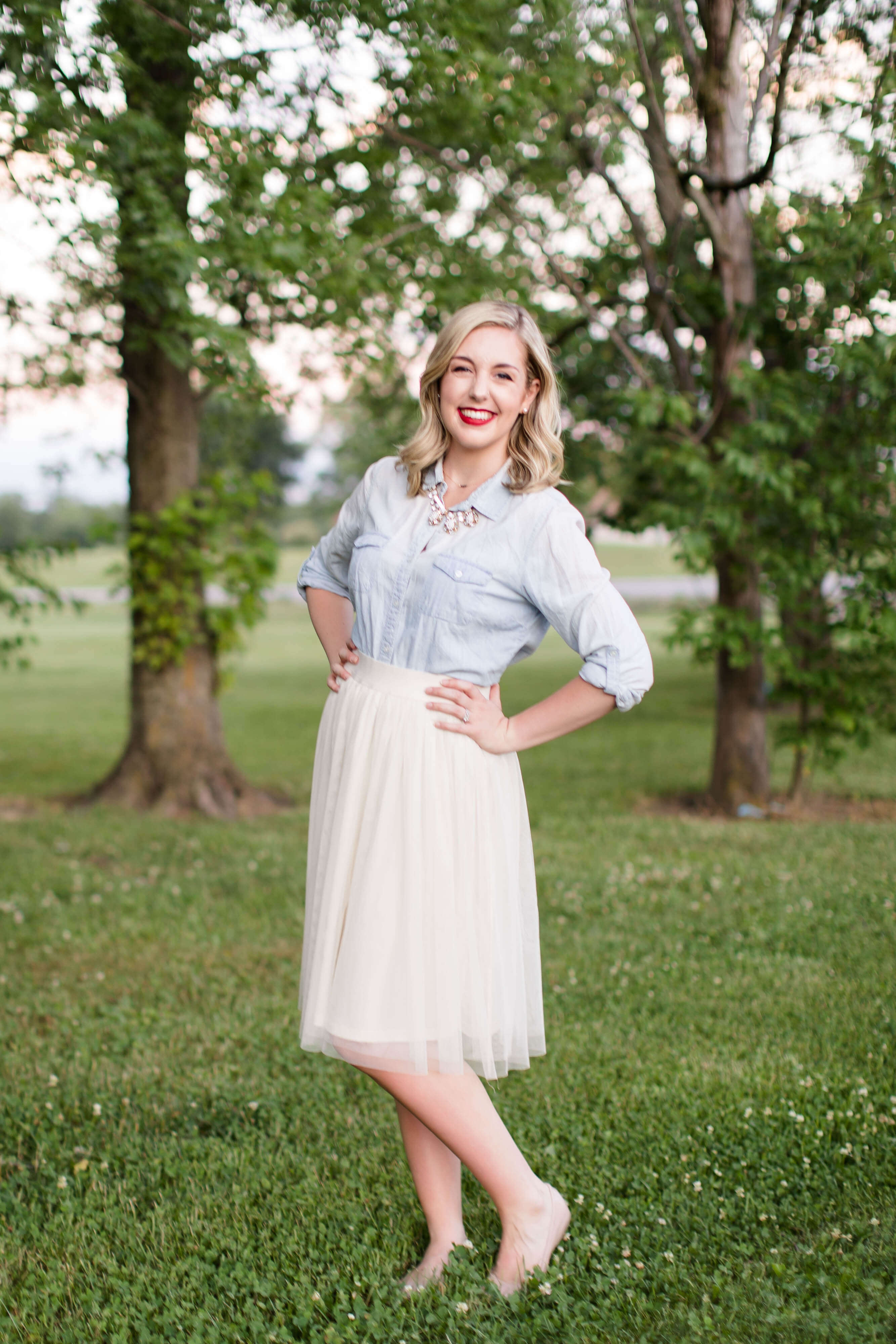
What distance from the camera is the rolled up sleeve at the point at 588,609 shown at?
90.5 inches

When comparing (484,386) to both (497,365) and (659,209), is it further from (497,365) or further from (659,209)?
(659,209)

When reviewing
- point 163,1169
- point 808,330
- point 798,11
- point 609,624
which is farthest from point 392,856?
point 808,330

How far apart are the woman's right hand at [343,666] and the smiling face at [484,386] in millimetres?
545

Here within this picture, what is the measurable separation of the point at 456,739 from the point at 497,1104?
5.35ft

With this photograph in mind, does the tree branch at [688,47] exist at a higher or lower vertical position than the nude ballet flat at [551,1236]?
higher

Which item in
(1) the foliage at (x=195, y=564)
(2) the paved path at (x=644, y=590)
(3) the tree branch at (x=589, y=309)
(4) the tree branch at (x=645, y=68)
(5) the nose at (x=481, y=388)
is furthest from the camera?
(2) the paved path at (x=644, y=590)

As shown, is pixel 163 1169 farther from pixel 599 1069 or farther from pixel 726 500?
pixel 726 500

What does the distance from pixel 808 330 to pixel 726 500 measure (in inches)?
57.7

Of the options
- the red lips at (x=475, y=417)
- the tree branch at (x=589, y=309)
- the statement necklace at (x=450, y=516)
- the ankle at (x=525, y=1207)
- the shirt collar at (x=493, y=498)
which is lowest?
the ankle at (x=525, y=1207)

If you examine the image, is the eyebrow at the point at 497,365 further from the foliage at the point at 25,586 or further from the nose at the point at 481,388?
the foliage at the point at 25,586

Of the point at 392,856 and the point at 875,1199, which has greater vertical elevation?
the point at 392,856

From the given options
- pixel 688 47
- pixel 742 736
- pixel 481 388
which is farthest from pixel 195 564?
pixel 481 388

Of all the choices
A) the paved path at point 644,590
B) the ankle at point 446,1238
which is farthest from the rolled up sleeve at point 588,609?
the paved path at point 644,590

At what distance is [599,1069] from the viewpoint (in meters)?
3.67
